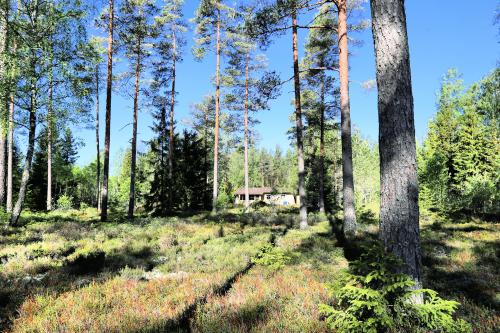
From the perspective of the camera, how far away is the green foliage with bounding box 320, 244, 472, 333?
3529 millimetres

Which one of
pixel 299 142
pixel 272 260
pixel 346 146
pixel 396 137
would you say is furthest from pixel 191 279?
pixel 299 142

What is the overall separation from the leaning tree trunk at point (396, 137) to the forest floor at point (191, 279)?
1.54 metres

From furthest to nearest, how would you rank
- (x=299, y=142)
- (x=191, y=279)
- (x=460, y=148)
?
(x=460, y=148), (x=299, y=142), (x=191, y=279)

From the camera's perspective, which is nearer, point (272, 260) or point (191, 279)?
point (191, 279)

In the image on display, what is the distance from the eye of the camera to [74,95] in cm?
1445

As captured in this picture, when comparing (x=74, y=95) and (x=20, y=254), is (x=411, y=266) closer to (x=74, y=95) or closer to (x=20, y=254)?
(x=20, y=254)

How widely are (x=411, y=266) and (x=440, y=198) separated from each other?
88.2ft

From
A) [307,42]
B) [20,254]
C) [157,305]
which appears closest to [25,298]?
[157,305]

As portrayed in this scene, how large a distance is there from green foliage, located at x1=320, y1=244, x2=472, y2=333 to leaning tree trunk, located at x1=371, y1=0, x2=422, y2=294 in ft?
1.01

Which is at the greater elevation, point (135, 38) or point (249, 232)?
point (135, 38)

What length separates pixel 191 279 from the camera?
682 centimetres

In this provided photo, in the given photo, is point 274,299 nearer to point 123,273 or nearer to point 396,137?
point 396,137

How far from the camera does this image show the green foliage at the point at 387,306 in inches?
139

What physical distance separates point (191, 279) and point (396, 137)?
537cm
